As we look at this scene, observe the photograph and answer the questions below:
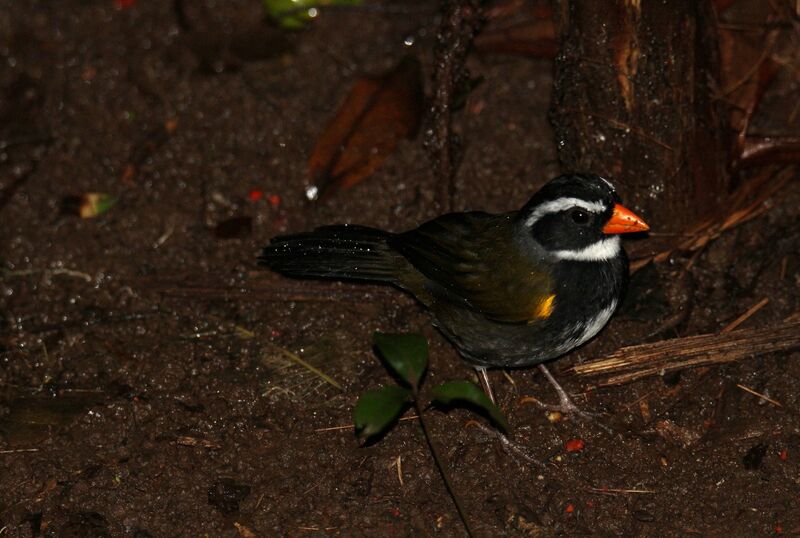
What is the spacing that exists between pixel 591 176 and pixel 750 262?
4.82ft

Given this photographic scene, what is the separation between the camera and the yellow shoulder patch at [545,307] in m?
5.08

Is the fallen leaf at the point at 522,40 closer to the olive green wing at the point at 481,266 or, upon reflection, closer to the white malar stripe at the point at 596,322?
the olive green wing at the point at 481,266

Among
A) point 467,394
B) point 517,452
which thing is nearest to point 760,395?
point 517,452

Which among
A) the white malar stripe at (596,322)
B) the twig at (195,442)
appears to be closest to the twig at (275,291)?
the twig at (195,442)

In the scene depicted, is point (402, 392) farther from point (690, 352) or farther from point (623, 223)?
point (690, 352)

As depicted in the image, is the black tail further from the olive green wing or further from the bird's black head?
the bird's black head

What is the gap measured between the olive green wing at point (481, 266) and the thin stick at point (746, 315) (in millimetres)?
1229

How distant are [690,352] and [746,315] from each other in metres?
0.49

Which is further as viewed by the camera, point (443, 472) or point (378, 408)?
point (443, 472)

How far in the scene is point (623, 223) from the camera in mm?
5141

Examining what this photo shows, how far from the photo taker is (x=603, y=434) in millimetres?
5219

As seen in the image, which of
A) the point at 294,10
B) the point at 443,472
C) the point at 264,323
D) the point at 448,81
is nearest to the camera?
the point at 443,472

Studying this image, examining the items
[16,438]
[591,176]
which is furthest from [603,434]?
[16,438]

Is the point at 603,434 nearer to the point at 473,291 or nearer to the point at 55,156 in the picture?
the point at 473,291
